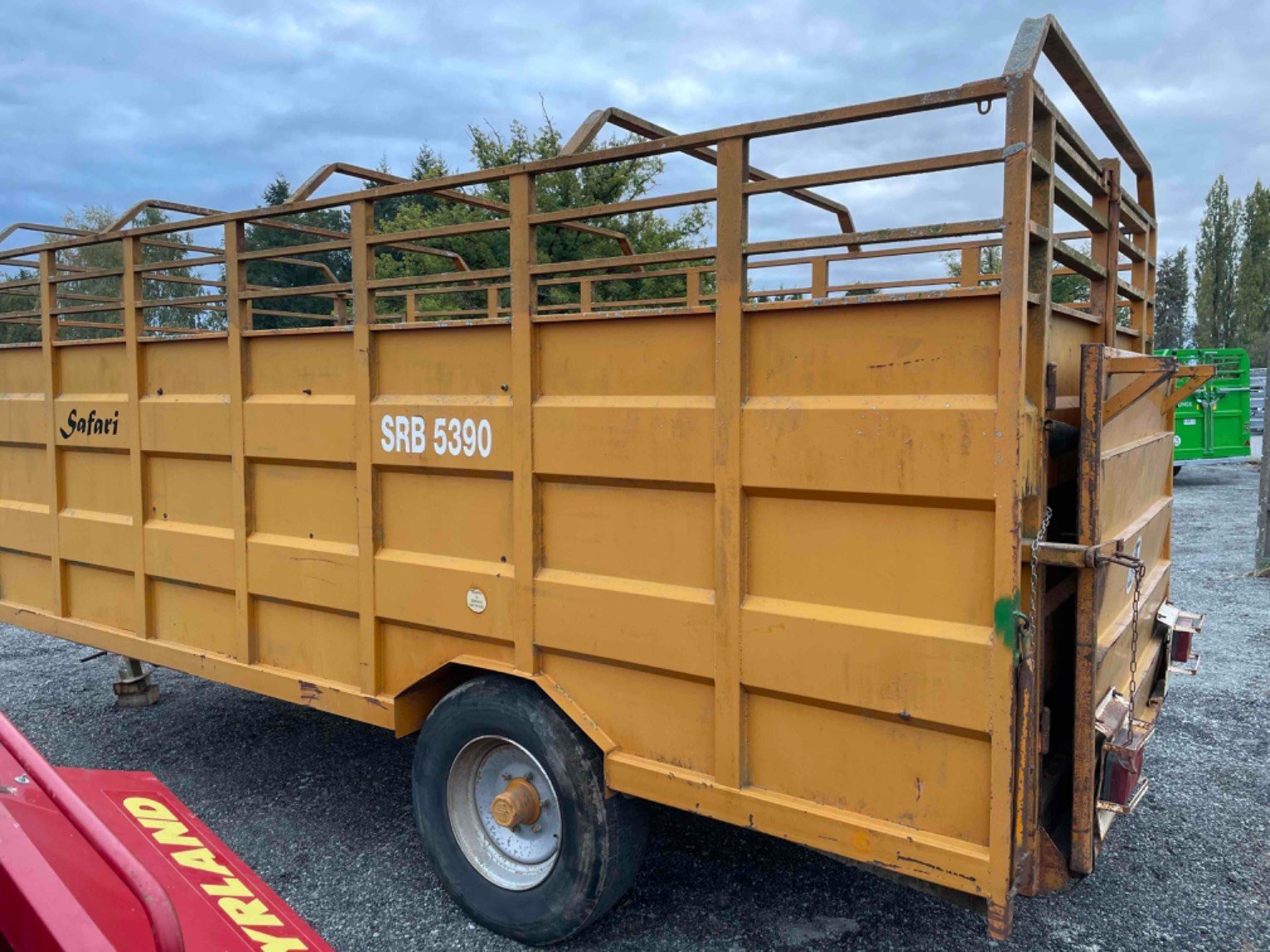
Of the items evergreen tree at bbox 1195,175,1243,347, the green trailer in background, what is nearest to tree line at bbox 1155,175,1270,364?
evergreen tree at bbox 1195,175,1243,347

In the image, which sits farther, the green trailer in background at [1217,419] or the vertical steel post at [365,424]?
the green trailer in background at [1217,419]

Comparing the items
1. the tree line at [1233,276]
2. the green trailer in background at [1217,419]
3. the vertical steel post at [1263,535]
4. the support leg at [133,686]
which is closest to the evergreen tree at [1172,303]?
the tree line at [1233,276]

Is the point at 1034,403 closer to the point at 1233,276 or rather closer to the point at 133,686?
the point at 133,686

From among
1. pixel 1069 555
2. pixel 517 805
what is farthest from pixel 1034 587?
pixel 517 805

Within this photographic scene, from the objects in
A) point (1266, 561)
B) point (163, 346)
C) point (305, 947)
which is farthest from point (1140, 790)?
point (1266, 561)

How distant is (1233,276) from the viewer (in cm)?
3419

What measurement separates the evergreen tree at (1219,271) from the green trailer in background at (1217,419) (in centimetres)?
2189

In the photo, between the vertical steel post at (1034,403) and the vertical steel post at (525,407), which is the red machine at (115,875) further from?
the vertical steel post at (1034,403)

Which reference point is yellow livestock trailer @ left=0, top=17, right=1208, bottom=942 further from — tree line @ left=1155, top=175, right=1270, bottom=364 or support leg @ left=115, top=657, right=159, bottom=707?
tree line @ left=1155, top=175, right=1270, bottom=364

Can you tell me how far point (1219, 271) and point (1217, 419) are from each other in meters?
23.3

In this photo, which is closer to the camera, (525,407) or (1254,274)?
(525,407)

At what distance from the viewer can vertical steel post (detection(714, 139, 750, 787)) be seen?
2.59 meters

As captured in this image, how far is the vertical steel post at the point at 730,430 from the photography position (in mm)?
2590

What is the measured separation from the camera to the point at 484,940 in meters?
3.17
